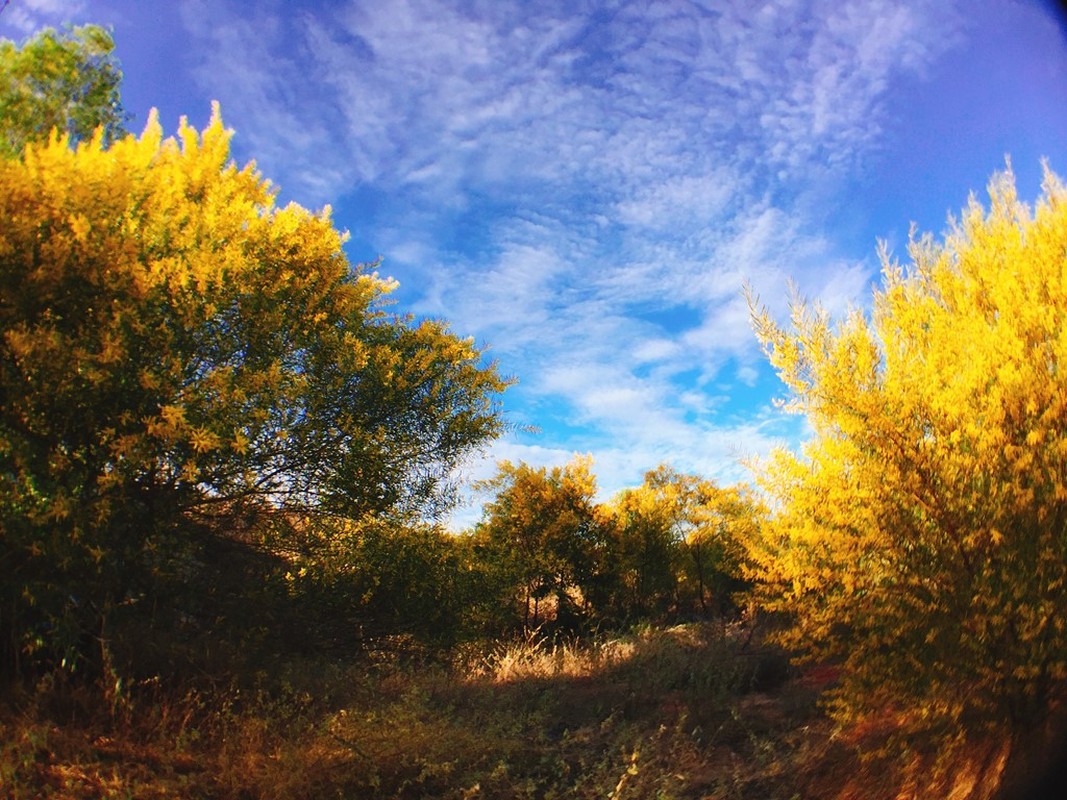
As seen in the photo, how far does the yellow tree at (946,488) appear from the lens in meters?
3.97

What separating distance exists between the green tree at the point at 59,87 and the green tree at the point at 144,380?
4657 millimetres

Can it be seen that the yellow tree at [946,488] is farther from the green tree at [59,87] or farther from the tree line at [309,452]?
the green tree at [59,87]

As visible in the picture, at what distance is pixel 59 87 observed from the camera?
10.2 meters

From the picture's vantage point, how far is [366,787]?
16.0 feet

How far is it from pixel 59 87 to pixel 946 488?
13.7 metres

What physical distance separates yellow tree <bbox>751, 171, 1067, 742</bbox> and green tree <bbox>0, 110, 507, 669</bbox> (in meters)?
4.60

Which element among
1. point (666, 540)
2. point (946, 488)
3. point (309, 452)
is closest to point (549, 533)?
point (666, 540)

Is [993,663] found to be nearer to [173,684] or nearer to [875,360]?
[875,360]

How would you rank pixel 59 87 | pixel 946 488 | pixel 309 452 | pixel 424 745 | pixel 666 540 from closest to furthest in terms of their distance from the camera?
pixel 946 488
pixel 424 745
pixel 309 452
pixel 59 87
pixel 666 540

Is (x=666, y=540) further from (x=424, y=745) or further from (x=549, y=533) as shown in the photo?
(x=424, y=745)

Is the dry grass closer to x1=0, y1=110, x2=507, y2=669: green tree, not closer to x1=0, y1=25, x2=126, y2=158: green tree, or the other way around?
x1=0, y1=110, x2=507, y2=669: green tree

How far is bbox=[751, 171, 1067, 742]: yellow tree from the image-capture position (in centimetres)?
397

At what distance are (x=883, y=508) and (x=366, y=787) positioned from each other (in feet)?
14.9

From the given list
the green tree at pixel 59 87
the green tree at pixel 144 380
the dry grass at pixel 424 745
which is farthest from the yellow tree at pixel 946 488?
the green tree at pixel 59 87
